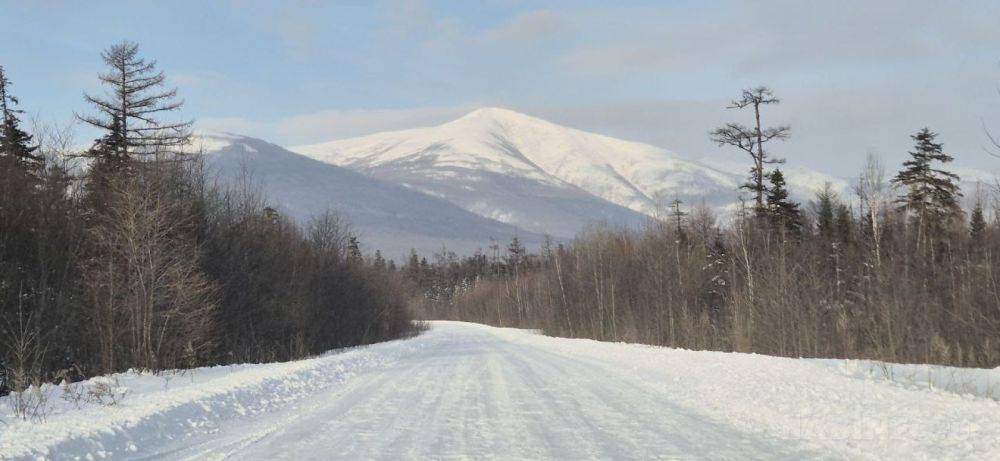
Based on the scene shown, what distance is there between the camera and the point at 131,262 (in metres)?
20.1

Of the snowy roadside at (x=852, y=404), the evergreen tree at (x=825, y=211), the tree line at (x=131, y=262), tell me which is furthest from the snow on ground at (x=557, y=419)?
the evergreen tree at (x=825, y=211)

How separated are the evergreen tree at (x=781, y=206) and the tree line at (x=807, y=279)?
0.46 feet

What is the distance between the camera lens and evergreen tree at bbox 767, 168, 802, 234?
1588 inches

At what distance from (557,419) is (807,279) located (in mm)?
16842

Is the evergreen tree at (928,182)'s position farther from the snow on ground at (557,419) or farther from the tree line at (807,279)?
the snow on ground at (557,419)

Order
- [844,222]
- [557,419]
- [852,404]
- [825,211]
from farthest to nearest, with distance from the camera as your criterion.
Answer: [825,211]
[844,222]
[852,404]
[557,419]

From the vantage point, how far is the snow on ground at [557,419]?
784 cm

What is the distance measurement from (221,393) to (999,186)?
16.6 meters

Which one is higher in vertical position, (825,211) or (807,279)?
(825,211)

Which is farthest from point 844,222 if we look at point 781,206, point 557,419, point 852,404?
point 557,419

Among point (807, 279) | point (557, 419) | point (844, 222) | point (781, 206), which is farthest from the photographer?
point (844, 222)

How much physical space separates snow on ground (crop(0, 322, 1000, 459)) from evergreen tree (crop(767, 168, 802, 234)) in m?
25.4

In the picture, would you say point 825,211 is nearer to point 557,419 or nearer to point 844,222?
point 844,222

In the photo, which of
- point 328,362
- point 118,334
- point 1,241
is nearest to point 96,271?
point 118,334
